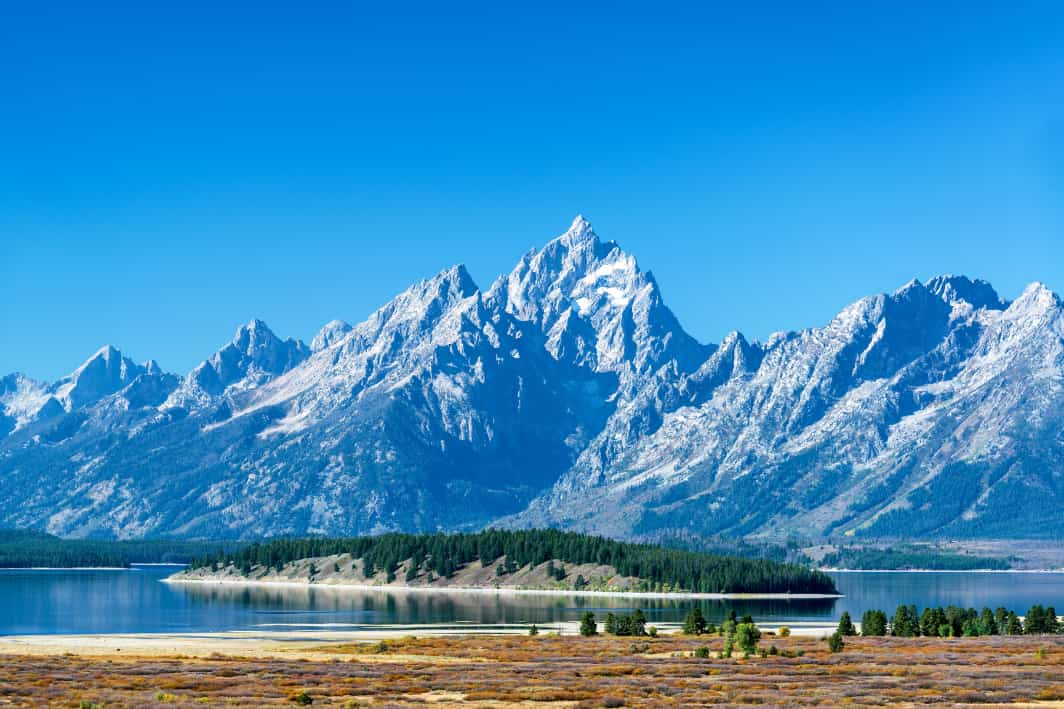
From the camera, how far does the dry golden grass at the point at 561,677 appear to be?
97.8 meters

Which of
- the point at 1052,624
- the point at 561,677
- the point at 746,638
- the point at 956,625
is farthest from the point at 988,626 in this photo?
the point at 561,677

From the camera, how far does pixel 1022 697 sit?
98375 millimetres

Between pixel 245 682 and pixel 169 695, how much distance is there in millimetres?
13082

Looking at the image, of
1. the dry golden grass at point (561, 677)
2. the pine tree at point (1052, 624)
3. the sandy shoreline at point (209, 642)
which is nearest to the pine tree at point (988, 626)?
the pine tree at point (1052, 624)

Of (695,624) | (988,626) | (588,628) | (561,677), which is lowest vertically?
(988,626)

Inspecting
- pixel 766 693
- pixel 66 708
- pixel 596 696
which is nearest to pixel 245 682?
pixel 66 708

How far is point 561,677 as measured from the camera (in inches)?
4550

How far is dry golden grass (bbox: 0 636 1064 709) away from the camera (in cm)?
9781

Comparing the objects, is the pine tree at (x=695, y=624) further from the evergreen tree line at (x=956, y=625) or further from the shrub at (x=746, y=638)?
the shrub at (x=746, y=638)

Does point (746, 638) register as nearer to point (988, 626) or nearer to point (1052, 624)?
point (988, 626)

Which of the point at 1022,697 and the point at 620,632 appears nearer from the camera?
the point at 1022,697

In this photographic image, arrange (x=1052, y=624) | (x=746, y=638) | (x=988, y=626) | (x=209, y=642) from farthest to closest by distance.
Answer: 1. (x=1052, y=624)
2. (x=988, y=626)
3. (x=209, y=642)
4. (x=746, y=638)

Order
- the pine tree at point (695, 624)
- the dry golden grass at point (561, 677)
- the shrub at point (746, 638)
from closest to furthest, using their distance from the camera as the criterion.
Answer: the dry golden grass at point (561, 677) → the shrub at point (746, 638) → the pine tree at point (695, 624)

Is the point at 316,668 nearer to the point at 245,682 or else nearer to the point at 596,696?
the point at 245,682
